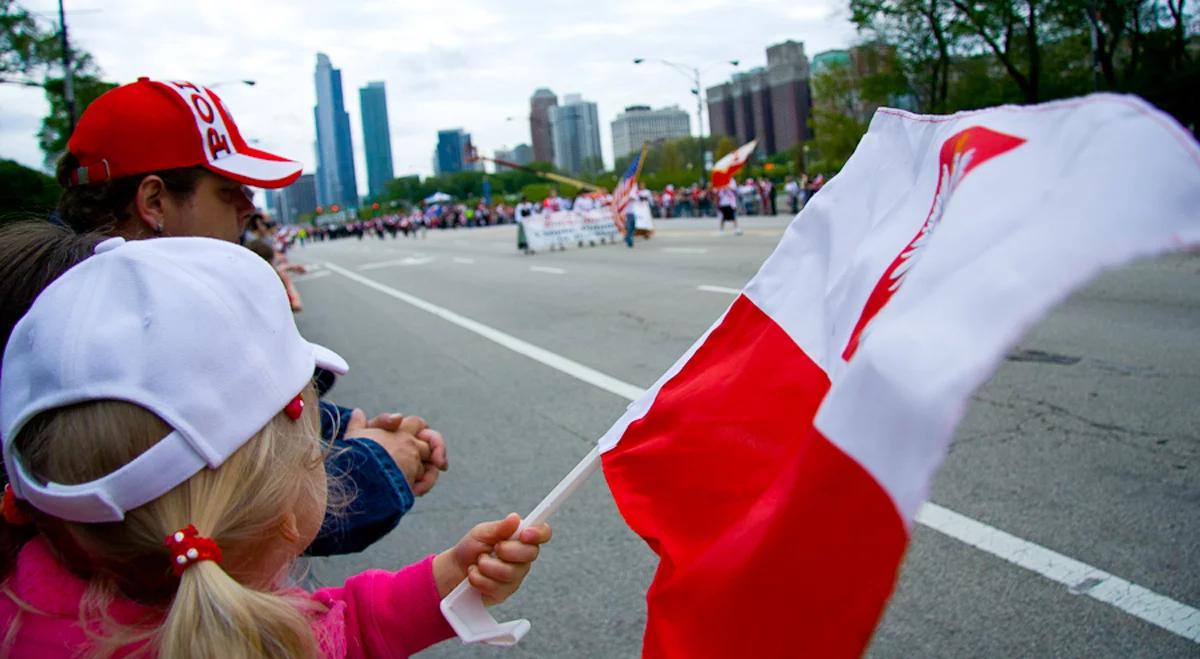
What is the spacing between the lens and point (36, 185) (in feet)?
9.03

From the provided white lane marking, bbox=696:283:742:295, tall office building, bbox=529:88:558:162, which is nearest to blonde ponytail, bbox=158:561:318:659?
white lane marking, bbox=696:283:742:295

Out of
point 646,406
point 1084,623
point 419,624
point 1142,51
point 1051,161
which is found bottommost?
point 1084,623

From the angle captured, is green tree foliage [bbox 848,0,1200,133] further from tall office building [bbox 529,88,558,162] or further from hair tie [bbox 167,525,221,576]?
tall office building [bbox 529,88,558,162]

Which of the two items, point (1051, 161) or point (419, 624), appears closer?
point (1051, 161)

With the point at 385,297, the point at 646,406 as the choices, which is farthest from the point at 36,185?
the point at 385,297

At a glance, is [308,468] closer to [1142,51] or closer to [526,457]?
[526,457]

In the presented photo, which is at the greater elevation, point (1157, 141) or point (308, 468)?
point (1157, 141)

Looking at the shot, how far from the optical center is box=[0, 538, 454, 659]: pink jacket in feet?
4.61

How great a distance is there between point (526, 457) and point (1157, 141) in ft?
15.8

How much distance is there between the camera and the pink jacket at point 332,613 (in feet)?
4.61

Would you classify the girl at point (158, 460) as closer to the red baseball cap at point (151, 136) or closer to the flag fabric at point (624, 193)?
the red baseball cap at point (151, 136)

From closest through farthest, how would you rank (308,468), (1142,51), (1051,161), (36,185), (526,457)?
(1051,161)
(308,468)
(36,185)
(526,457)
(1142,51)

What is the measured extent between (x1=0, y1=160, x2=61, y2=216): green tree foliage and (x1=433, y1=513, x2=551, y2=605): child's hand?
1296mm

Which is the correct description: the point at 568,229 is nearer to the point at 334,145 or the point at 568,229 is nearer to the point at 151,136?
the point at 151,136
